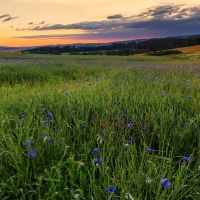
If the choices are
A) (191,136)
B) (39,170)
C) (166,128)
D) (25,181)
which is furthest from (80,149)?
(191,136)

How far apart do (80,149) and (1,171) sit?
2.38 ft

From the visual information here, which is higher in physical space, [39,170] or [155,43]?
[155,43]

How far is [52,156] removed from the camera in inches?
76.6

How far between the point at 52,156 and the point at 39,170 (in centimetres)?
16

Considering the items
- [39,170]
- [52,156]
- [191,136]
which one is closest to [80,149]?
[52,156]

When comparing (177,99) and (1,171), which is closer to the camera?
(1,171)

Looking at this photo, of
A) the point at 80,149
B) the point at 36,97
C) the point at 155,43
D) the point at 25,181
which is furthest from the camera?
the point at 155,43

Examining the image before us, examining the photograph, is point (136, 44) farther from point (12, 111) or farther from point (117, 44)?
point (12, 111)

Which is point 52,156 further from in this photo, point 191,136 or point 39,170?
point 191,136

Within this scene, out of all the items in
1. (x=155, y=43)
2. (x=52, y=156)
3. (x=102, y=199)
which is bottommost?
(x=102, y=199)

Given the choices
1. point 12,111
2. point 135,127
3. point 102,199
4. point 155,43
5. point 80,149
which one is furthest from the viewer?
point 155,43

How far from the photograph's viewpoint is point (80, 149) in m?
2.20

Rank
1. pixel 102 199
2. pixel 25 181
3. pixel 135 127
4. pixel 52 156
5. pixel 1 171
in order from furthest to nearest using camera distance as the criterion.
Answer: pixel 135 127, pixel 52 156, pixel 1 171, pixel 25 181, pixel 102 199

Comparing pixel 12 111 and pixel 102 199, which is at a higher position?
pixel 12 111
